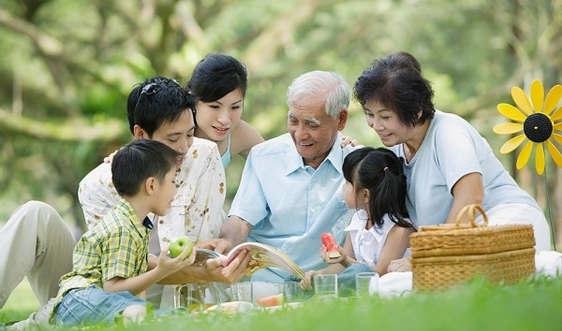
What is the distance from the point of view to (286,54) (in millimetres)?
20547

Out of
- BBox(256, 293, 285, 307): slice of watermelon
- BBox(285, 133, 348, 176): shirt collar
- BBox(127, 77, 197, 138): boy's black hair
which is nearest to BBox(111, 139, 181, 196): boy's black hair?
BBox(127, 77, 197, 138): boy's black hair

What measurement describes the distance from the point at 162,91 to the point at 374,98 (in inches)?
48.6

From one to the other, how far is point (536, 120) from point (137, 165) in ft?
7.94

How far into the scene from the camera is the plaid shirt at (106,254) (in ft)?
15.7

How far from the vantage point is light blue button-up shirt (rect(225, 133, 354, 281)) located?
5.91 m

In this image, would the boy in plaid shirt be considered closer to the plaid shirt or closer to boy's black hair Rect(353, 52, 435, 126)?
the plaid shirt

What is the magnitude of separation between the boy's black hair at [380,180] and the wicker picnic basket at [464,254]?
0.97 metres

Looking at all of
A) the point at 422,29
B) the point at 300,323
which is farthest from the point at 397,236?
the point at 422,29

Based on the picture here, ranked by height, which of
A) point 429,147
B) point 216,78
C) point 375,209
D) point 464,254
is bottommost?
point 464,254

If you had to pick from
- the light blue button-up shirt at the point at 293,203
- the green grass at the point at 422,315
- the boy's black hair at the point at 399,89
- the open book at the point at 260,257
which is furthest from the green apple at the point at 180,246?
the boy's black hair at the point at 399,89

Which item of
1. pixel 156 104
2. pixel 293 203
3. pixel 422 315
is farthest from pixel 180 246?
pixel 422 315

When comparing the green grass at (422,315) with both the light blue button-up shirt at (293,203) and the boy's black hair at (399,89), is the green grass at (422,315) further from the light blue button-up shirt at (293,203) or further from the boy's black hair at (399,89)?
the light blue button-up shirt at (293,203)

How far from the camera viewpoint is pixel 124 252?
482 centimetres

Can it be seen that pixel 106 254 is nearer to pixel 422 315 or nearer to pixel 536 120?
pixel 422 315
